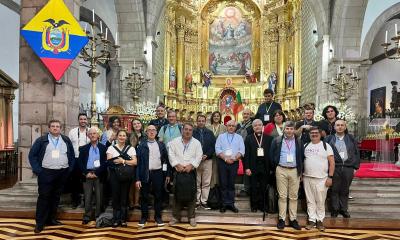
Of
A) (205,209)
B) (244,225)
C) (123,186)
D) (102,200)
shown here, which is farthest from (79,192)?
(244,225)

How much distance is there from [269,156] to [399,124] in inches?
324

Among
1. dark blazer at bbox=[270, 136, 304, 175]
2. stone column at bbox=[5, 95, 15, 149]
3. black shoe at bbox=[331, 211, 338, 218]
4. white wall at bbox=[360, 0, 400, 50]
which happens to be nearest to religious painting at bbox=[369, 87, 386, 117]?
white wall at bbox=[360, 0, 400, 50]

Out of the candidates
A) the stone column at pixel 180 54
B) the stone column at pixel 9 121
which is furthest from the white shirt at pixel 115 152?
the stone column at pixel 180 54

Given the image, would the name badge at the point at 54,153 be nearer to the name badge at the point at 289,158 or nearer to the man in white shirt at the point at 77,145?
the man in white shirt at the point at 77,145

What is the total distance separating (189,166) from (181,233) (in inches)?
41.3

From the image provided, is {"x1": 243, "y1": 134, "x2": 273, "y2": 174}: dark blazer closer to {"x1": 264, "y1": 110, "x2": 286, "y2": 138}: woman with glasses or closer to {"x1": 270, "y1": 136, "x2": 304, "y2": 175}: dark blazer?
{"x1": 270, "y1": 136, "x2": 304, "y2": 175}: dark blazer

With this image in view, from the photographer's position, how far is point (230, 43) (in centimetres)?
2600

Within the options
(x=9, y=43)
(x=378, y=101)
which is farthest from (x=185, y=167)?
(x=378, y=101)

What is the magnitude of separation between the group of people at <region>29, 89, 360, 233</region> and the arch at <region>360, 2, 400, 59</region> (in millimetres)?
10690

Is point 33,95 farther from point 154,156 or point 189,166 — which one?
point 189,166

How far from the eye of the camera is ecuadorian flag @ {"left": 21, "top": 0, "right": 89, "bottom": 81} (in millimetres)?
6965

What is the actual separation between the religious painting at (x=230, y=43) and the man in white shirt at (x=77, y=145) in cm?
1970

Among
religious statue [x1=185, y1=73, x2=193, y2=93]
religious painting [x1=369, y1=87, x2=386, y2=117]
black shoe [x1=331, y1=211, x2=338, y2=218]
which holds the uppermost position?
religious statue [x1=185, y1=73, x2=193, y2=93]

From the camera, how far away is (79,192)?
6.89m
